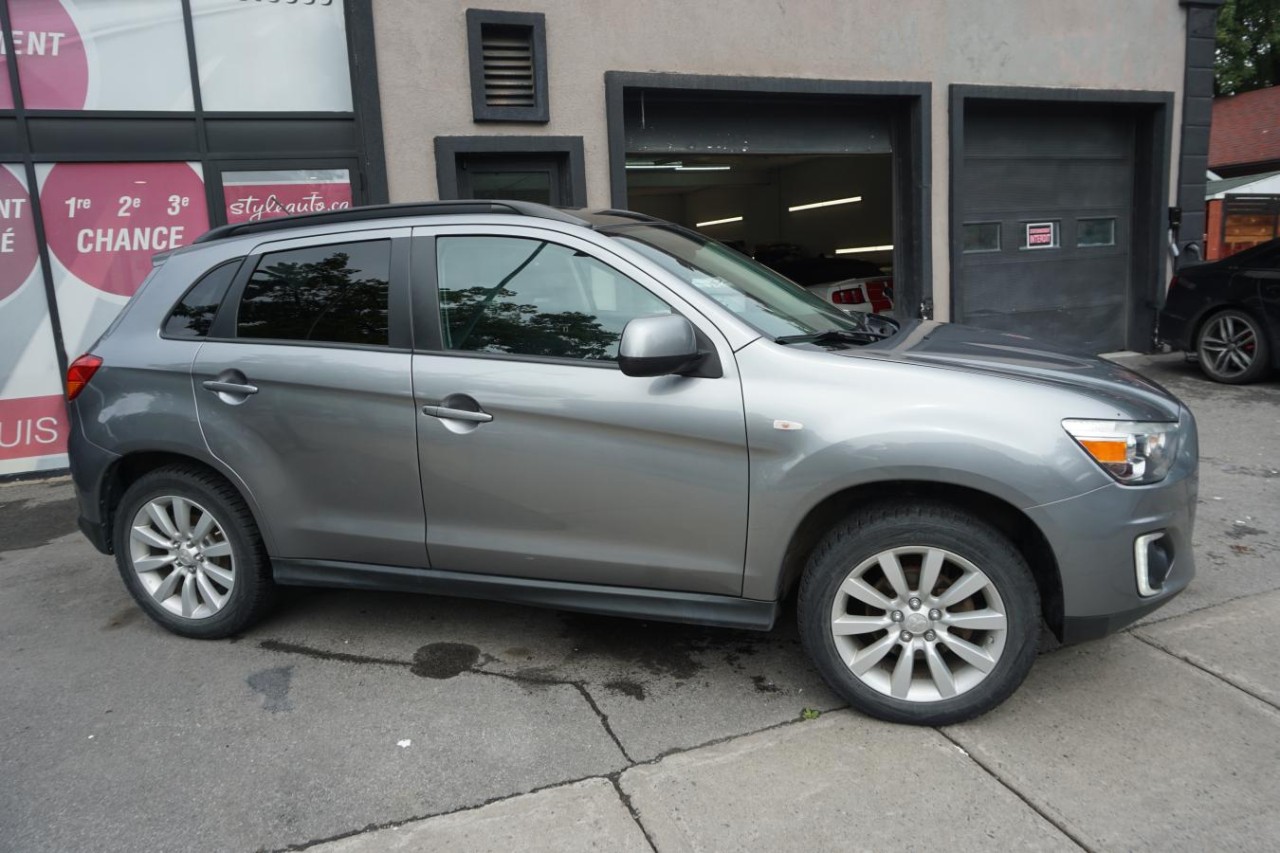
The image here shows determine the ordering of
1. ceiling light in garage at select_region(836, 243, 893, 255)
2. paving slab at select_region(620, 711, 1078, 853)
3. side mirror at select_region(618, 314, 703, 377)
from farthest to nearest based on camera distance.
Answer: ceiling light in garage at select_region(836, 243, 893, 255)
side mirror at select_region(618, 314, 703, 377)
paving slab at select_region(620, 711, 1078, 853)

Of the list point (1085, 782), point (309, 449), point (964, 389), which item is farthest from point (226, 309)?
point (1085, 782)

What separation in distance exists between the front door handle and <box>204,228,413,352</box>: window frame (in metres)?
0.28

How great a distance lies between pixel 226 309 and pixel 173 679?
1528 mm

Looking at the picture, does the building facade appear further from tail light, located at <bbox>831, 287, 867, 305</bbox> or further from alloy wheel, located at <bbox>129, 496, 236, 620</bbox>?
alloy wheel, located at <bbox>129, 496, 236, 620</bbox>

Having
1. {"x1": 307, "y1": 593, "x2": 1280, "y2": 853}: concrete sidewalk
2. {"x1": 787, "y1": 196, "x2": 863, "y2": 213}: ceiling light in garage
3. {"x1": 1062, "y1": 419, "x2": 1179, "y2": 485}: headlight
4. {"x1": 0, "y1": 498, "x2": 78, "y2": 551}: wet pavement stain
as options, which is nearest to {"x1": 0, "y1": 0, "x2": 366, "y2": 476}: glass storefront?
{"x1": 0, "y1": 498, "x2": 78, "y2": 551}: wet pavement stain

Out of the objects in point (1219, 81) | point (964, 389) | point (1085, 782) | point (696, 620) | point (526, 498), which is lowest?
point (1085, 782)

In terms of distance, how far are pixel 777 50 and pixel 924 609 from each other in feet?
23.0

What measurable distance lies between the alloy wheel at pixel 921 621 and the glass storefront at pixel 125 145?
18.7 feet

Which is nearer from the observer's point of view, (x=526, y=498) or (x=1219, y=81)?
(x=526, y=498)

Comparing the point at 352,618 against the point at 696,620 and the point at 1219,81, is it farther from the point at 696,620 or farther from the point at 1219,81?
the point at 1219,81

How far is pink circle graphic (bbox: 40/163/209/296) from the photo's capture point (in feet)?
Answer: 23.4

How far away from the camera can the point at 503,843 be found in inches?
104

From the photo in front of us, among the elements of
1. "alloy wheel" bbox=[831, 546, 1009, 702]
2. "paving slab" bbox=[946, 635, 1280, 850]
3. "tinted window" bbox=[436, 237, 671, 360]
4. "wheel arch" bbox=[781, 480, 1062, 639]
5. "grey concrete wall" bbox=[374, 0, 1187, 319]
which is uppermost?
"grey concrete wall" bbox=[374, 0, 1187, 319]

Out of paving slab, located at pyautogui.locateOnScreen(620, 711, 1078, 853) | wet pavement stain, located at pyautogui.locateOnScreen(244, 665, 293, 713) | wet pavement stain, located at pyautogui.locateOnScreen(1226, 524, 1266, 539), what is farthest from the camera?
wet pavement stain, located at pyautogui.locateOnScreen(1226, 524, 1266, 539)
